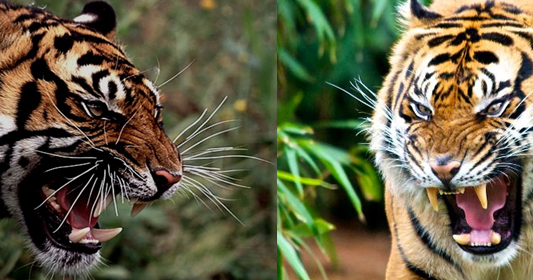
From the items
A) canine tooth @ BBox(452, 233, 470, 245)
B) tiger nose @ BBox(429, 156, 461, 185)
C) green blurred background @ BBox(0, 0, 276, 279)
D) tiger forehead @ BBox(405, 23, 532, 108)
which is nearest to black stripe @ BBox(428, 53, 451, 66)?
tiger forehead @ BBox(405, 23, 532, 108)

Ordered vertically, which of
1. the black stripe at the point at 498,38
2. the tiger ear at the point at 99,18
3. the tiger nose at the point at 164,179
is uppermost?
the tiger ear at the point at 99,18

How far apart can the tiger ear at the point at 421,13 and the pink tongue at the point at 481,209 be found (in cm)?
33

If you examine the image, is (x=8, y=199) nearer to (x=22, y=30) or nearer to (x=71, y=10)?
(x=22, y=30)

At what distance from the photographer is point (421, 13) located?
139cm

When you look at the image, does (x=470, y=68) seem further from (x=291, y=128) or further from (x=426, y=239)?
(x=291, y=128)

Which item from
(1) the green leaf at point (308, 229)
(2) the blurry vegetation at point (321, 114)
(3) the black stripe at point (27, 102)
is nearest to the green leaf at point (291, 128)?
(2) the blurry vegetation at point (321, 114)

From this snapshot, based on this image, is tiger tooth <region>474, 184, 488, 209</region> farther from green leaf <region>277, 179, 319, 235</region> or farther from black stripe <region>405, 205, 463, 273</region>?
green leaf <region>277, 179, 319, 235</region>

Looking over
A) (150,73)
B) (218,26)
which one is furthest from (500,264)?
(218,26)

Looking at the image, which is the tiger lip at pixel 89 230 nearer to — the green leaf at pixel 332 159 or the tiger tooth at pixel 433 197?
the tiger tooth at pixel 433 197

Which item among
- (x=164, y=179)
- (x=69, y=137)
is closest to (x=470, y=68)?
(x=164, y=179)

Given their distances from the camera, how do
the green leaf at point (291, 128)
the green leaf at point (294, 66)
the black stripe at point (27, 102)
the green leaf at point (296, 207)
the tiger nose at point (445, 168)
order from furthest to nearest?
the green leaf at point (294, 66), the green leaf at point (291, 128), the green leaf at point (296, 207), the black stripe at point (27, 102), the tiger nose at point (445, 168)

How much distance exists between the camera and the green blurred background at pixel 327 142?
1957mm

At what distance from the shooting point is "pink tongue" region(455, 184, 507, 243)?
1.22 meters

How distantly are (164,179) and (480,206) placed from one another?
21.8 inches
